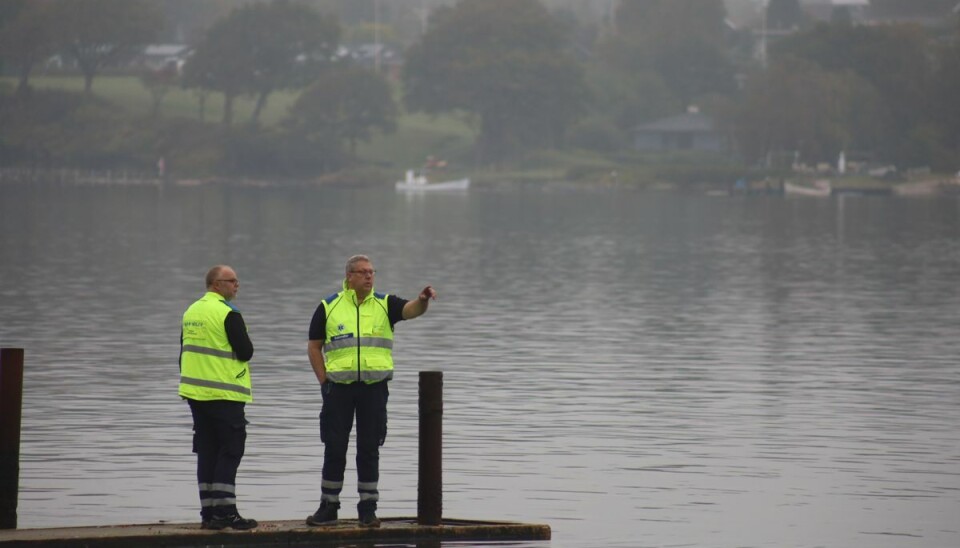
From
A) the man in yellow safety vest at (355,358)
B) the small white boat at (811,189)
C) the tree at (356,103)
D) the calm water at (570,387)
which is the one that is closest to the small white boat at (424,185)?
the tree at (356,103)

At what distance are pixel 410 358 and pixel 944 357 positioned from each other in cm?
973

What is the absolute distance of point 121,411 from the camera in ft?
92.2

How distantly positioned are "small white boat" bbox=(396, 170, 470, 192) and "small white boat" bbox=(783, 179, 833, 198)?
30045mm

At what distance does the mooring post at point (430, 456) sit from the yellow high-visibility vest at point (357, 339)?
0.49 meters

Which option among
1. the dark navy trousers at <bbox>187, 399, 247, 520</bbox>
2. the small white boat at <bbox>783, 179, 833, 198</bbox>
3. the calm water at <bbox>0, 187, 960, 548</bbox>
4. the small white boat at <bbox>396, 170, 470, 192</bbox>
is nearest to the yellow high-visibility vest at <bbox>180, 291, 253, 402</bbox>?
the dark navy trousers at <bbox>187, 399, 247, 520</bbox>

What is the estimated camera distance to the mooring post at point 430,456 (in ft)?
60.0

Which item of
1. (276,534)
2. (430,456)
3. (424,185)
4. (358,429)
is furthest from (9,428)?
(424,185)

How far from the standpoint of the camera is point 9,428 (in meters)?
18.4

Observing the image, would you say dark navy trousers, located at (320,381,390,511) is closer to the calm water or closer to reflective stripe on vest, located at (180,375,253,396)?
reflective stripe on vest, located at (180,375,253,396)

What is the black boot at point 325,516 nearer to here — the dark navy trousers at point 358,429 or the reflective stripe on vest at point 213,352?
the dark navy trousers at point 358,429

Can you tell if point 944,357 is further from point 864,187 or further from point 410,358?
point 864,187

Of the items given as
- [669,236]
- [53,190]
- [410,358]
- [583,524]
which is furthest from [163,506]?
[53,190]

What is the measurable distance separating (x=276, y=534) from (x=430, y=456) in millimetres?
1600

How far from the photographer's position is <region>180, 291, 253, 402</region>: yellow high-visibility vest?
1753 cm
